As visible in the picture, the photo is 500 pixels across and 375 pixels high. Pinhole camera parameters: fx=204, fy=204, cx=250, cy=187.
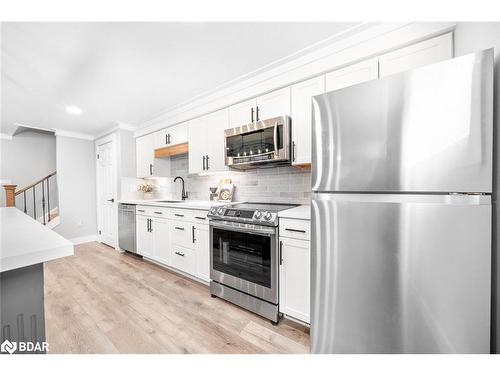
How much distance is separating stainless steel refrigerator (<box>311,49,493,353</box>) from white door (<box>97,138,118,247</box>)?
4.00 meters

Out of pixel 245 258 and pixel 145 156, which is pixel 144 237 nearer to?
pixel 145 156

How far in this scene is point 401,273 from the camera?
0.98 meters

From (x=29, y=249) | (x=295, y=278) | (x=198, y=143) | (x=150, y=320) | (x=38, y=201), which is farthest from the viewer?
(x=38, y=201)

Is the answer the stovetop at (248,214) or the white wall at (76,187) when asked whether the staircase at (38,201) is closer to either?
the white wall at (76,187)

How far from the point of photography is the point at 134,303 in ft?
6.59

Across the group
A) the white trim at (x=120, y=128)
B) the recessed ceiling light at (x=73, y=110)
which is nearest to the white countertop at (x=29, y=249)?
the recessed ceiling light at (x=73, y=110)

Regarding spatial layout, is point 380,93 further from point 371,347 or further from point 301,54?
point 371,347

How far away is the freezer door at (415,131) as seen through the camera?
0.87m

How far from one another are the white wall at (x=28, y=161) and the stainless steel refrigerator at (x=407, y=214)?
21.1ft

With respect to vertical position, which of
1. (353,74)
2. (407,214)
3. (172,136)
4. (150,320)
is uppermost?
(353,74)

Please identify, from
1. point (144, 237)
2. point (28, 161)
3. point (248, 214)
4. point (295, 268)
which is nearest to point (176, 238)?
point (144, 237)

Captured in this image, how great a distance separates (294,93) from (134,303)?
2572mm

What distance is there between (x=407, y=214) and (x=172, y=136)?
3090 mm
